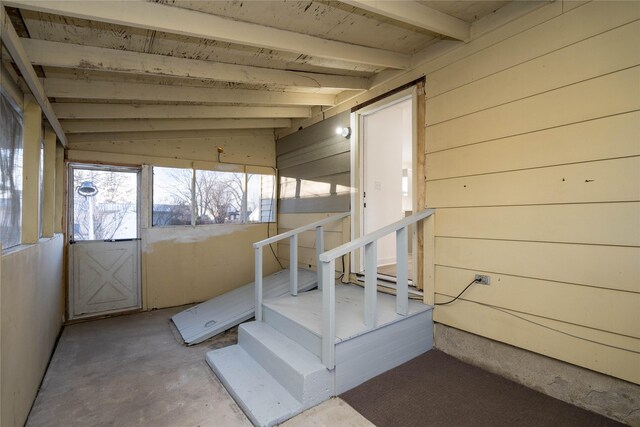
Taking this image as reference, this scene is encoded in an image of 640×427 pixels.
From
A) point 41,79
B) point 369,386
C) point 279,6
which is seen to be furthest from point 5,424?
point 279,6

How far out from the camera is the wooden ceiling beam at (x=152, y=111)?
3.01 metres

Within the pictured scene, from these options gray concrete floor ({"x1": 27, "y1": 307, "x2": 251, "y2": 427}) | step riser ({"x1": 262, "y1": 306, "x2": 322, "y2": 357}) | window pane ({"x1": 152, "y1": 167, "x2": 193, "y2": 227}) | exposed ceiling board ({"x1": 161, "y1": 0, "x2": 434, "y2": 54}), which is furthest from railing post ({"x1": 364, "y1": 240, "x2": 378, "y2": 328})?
window pane ({"x1": 152, "y1": 167, "x2": 193, "y2": 227})

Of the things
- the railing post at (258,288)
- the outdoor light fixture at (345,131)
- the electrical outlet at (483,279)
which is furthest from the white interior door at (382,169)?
the electrical outlet at (483,279)

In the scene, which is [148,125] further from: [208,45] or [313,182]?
[313,182]

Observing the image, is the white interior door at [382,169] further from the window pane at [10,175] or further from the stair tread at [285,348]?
the window pane at [10,175]

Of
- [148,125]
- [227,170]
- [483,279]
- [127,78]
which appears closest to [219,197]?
[227,170]

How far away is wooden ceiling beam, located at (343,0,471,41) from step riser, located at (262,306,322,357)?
2.18 metres

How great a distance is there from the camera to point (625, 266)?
1.66m

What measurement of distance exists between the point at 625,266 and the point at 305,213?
3300 millimetres

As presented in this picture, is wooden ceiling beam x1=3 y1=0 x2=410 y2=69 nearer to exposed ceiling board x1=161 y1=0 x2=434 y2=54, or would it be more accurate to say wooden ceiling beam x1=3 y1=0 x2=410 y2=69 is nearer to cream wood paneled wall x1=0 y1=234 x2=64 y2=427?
exposed ceiling board x1=161 y1=0 x2=434 y2=54

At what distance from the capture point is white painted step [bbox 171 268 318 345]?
10.4 ft

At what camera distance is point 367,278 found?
2232mm

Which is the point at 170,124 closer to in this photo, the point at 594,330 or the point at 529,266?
the point at 529,266

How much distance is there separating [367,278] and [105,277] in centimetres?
364
